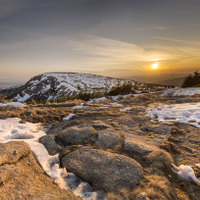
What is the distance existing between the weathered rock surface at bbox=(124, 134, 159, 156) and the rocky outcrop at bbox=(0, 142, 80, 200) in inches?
54.6

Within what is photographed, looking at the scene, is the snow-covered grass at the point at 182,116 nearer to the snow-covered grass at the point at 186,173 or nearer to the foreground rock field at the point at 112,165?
the foreground rock field at the point at 112,165

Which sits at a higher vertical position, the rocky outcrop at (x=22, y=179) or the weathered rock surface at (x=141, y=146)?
the rocky outcrop at (x=22, y=179)

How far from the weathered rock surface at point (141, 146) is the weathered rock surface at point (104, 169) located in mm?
426

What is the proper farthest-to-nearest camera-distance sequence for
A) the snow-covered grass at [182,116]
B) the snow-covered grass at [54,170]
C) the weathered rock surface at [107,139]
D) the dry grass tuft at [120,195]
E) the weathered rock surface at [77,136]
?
1. the snow-covered grass at [182,116]
2. the weathered rock surface at [77,136]
3. the weathered rock surface at [107,139]
4. the snow-covered grass at [54,170]
5. the dry grass tuft at [120,195]

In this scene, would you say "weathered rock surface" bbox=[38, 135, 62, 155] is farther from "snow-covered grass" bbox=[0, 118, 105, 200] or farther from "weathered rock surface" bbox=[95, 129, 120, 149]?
"weathered rock surface" bbox=[95, 129, 120, 149]

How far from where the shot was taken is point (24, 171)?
1.63m

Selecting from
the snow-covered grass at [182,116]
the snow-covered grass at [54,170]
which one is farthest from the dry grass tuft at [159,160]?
the snow-covered grass at [182,116]

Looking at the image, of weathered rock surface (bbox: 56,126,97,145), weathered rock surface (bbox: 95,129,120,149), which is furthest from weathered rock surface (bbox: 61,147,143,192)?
weathered rock surface (bbox: 56,126,97,145)

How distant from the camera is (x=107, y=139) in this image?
A: 2826 millimetres

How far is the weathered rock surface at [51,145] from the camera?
2.41 m

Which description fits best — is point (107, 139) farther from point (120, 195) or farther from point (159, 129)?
point (159, 129)

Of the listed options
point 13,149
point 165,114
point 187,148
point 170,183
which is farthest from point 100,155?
point 165,114

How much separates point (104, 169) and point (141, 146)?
3.34ft

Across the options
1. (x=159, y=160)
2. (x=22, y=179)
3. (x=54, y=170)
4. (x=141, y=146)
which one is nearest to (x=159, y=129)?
(x=141, y=146)
